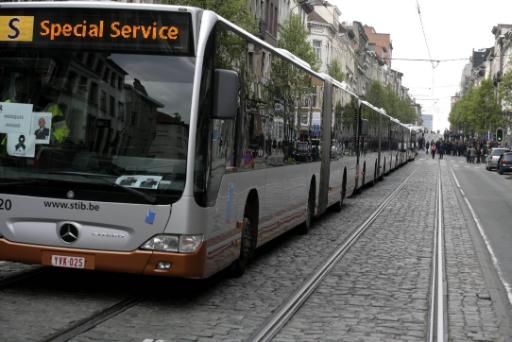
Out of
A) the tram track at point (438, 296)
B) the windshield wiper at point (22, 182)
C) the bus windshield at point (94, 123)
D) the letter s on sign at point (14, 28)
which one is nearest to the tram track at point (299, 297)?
the tram track at point (438, 296)

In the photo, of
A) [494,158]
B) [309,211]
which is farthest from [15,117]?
[494,158]

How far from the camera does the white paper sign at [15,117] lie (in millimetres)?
7758

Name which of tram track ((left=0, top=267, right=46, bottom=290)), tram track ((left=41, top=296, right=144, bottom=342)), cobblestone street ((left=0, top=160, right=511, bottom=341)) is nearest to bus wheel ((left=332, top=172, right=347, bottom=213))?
cobblestone street ((left=0, top=160, right=511, bottom=341))

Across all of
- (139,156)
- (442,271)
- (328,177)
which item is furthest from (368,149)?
(139,156)

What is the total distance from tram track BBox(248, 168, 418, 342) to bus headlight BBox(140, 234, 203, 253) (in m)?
0.92

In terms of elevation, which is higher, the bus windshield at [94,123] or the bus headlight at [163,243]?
the bus windshield at [94,123]

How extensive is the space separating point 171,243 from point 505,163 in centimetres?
4658

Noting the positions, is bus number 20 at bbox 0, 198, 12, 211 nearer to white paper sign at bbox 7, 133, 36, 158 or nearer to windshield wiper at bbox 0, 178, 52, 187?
windshield wiper at bbox 0, 178, 52, 187

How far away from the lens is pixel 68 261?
7.57 meters

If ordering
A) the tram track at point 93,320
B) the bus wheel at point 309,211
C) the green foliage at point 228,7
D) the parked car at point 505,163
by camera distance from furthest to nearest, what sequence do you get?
the parked car at point 505,163 < the green foliage at point 228,7 < the bus wheel at point 309,211 < the tram track at point 93,320

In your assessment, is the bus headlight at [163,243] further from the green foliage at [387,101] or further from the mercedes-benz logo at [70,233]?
the green foliage at [387,101]

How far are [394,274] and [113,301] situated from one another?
3.80m

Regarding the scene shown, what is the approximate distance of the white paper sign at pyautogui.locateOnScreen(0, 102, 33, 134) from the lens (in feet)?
25.5

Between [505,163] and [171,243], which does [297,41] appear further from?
[171,243]
